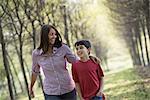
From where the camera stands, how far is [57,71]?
22.6 feet

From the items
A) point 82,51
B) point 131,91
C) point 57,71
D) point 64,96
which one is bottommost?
point 131,91

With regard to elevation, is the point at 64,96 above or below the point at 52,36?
below

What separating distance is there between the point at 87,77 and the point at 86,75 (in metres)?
0.04

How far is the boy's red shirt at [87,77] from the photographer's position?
6758 mm

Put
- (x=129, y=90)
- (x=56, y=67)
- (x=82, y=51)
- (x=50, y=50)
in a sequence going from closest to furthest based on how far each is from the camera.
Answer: (x=82, y=51) < (x=56, y=67) < (x=50, y=50) < (x=129, y=90)

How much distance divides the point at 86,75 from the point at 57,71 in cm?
49

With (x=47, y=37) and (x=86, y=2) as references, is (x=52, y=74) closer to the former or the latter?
(x=47, y=37)

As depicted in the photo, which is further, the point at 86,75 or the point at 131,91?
the point at 131,91

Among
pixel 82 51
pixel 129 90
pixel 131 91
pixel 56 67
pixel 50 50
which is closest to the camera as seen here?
pixel 82 51

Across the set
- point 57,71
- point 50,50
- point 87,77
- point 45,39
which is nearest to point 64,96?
point 57,71

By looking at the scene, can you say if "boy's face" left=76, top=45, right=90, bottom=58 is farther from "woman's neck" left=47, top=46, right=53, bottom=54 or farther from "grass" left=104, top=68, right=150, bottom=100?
"grass" left=104, top=68, right=150, bottom=100

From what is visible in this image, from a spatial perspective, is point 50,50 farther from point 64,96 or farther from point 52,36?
point 64,96

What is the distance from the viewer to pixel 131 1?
24.1 m

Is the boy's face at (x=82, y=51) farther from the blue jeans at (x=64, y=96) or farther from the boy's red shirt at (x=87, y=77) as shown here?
the blue jeans at (x=64, y=96)
